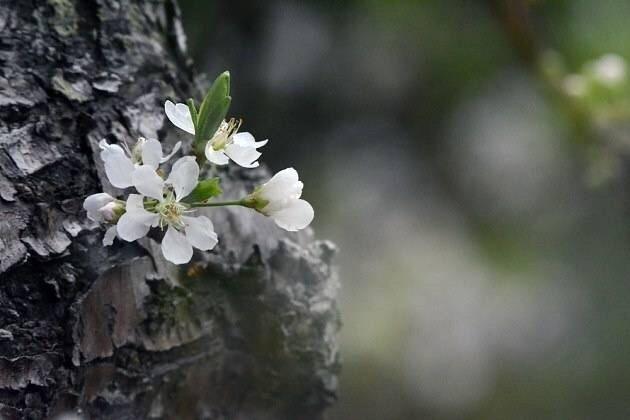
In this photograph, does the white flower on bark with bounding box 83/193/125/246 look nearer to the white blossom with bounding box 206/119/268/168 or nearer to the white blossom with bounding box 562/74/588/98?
the white blossom with bounding box 206/119/268/168

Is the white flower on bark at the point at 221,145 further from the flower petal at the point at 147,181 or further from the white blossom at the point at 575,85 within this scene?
the white blossom at the point at 575,85

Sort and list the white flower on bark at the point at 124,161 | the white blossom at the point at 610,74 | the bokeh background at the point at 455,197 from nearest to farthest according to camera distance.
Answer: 1. the white flower on bark at the point at 124,161
2. the white blossom at the point at 610,74
3. the bokeh background at the point at 455,197

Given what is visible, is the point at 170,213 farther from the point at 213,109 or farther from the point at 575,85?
the point at 575,85

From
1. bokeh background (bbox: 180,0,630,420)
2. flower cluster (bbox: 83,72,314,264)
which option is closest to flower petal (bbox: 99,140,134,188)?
flower cluster (bbox: 83,72,314,264)

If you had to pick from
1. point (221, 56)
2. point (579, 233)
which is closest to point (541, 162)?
point (579, 233)

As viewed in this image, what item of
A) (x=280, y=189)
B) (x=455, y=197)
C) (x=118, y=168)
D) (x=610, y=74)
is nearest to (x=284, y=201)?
(x=280, y=189)

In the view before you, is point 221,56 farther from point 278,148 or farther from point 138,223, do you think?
point 138,223

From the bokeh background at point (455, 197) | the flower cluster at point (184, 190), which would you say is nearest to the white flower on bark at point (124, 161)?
the flower cluster at point (184, 190)
